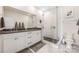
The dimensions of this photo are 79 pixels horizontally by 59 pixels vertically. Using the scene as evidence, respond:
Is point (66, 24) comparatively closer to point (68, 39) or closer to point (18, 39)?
point (68, 39)

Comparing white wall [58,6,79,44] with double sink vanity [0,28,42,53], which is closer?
double sink vanity [0,28,42,53]

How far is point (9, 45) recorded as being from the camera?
159 cm

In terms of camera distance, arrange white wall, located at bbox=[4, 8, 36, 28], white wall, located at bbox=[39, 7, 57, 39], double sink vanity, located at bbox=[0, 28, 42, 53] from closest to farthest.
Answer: double sink vanity, located at bbox=[0, 28, 42, 53]
white wall, located at bbox=[4, 8, 36, 28]
white wall, located at bbox=[39, 7, 57, 39]

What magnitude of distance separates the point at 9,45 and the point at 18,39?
22 centimetres

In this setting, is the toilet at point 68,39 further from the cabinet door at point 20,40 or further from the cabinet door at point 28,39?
the cabinet door at point 20,40

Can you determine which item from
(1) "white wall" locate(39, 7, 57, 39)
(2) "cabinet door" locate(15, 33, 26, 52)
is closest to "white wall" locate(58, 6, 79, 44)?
(1) "white wall" locate(39, 7, 57, 39)

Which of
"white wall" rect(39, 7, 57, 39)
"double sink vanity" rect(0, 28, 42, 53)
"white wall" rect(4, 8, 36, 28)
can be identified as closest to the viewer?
"double sink vanity" rect(0, 28, 42, 53)

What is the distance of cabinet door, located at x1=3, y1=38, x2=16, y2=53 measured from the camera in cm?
151

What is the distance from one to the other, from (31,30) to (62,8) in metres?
0.86

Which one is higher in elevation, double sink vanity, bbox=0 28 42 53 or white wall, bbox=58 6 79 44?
white wall, bbox=58 6 79 44

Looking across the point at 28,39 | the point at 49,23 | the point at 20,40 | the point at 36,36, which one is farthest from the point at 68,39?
the point at 20,40

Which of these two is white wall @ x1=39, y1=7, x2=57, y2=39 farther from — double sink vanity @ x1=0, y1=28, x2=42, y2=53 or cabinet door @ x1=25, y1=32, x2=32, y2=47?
cabinet door @ x1=25, y1=32, x2=32, y2=47
